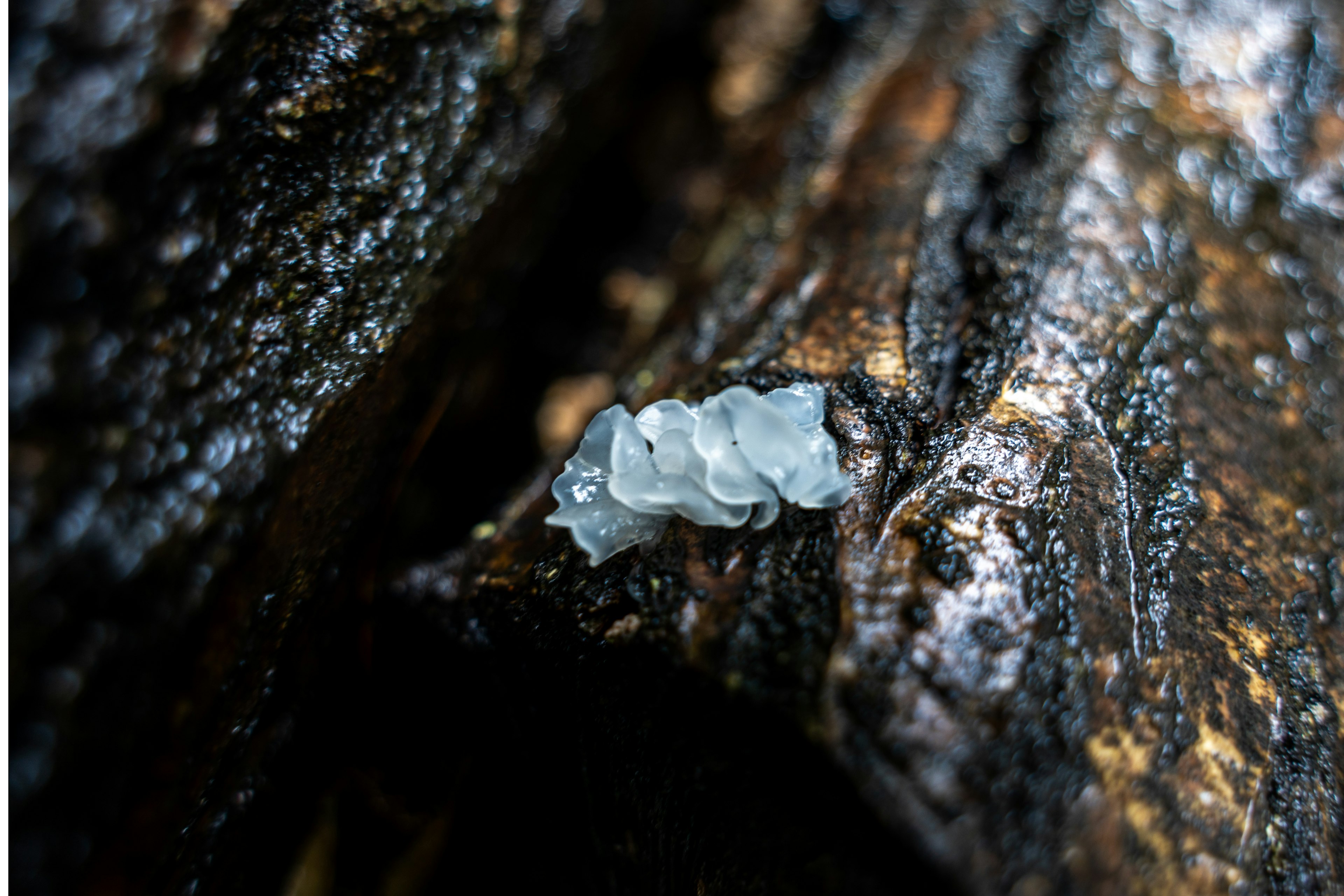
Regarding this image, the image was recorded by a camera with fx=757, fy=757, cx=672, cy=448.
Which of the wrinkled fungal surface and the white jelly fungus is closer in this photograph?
the wrinkled fungal surface

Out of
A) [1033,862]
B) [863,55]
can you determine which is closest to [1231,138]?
[863,55]

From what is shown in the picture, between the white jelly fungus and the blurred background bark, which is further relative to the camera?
the white jelly fungus

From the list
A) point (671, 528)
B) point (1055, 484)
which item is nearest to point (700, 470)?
point (671, 528)

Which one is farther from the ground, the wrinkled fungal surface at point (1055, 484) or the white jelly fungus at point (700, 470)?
the white jelly fungus at point (700, 470)

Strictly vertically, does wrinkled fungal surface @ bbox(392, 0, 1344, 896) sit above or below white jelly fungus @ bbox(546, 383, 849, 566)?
below
